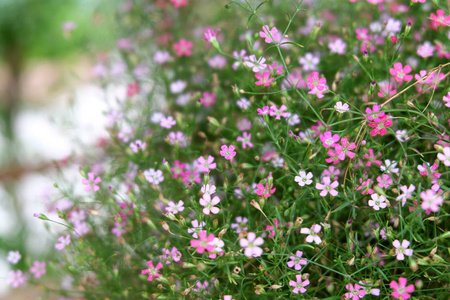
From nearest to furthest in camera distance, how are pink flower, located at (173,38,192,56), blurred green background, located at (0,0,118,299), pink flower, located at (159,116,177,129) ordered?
1. pink flower, located at (159,116,177,129)
2. pink flower, located at (173,38,192,56)
3. blurred green background, located at (0,0,118,299)

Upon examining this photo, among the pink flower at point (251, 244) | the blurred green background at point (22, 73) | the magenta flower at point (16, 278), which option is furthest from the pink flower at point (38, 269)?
the blurred green background at point (22, 73)

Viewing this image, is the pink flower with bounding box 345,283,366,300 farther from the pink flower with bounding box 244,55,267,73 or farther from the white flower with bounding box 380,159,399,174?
the pink flower with bounding box 244,55,267,73

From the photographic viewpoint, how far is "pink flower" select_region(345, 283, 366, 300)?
19.0 inches

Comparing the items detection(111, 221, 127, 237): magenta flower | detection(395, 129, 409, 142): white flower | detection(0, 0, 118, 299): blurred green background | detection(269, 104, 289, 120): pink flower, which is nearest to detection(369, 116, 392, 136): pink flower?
detection(395, 129, 409, 142): white flower

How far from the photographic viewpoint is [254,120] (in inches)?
24.3

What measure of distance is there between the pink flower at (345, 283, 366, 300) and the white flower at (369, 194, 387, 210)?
10cm

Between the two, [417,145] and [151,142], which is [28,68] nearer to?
[151,142]

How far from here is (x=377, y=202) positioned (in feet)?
1.63

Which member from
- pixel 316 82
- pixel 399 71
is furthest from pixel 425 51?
pixel 316 82

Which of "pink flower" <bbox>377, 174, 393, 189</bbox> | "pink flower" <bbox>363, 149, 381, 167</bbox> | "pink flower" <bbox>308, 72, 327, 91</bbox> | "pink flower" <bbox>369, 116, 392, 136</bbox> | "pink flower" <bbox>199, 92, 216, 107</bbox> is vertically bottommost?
"pink flower" <bbox>377, 174, 393, 189</bbox>

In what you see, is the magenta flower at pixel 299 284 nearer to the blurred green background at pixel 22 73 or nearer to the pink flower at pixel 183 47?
the pink flower at pixel 183 47

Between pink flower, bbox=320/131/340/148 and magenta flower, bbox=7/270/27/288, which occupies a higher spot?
pink flower, bbox=320/131/340/148

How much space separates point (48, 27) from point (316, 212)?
210 centimetres

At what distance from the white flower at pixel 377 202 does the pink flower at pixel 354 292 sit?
10 cm
